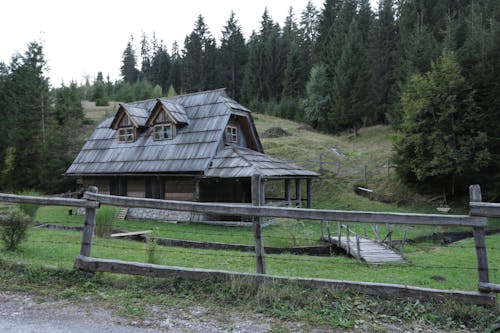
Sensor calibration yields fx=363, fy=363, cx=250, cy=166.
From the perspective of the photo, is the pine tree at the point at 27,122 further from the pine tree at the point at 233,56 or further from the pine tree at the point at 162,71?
the pine tree at the point at 162,71

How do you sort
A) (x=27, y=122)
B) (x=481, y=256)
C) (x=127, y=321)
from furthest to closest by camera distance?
(x=27, y=122) < (x=481, y=256) < (x=127, y=321)

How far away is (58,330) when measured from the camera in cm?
387

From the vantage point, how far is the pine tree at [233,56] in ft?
215

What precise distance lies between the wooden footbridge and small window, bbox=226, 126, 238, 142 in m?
9.55

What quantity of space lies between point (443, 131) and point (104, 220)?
19020 mm

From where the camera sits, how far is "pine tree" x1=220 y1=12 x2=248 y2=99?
65.4 metres

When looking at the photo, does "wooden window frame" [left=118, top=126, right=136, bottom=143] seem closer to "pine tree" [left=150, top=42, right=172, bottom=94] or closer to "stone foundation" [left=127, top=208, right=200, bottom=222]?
"stone foundation" [left=127, top=208, right=200, bottom=222]

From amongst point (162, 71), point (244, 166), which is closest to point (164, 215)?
point (244, 166)

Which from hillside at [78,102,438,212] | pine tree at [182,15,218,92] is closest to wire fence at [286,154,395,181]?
hillside at [78,102,438,212]

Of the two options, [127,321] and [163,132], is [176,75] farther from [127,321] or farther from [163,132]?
[127,321]

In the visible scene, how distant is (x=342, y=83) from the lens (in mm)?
39906

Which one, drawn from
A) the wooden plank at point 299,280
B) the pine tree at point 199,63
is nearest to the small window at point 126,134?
the wooden plank at point 299,280

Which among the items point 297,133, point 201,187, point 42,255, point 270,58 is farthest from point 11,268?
point 270,58

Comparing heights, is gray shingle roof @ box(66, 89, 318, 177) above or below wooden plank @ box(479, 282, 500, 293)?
above
